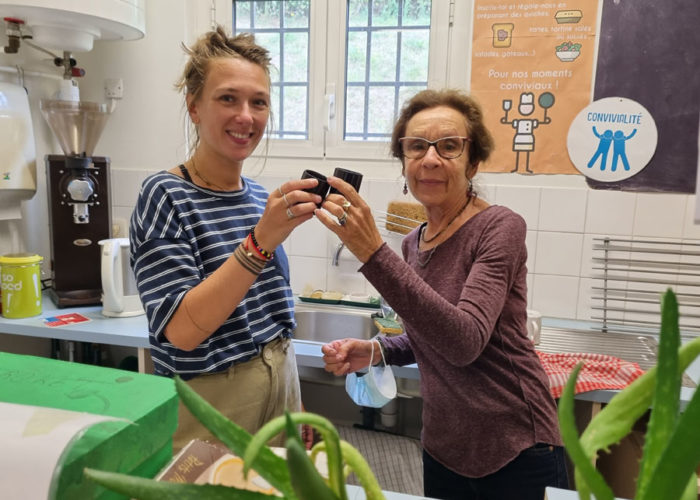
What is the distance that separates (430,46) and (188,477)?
1.98 m

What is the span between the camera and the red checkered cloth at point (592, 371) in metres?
1.45

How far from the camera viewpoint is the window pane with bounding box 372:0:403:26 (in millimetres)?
2203

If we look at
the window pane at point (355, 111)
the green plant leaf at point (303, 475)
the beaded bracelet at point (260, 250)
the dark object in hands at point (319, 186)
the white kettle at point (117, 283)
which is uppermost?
the window pane at point (355, 111)

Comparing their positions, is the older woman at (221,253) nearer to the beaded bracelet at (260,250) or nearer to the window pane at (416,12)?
the beaded bracelet at (260,250)

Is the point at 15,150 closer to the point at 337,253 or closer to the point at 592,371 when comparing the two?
the point at 337,253

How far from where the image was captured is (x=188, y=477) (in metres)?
0.56

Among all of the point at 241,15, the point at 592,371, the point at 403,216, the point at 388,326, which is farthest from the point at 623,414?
the point at 241,15

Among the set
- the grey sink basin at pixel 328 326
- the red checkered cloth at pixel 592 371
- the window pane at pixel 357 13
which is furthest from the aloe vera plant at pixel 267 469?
the window pane at pixel 357 13

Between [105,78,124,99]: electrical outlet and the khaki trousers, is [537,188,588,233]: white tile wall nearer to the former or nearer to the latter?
the khaki trousers

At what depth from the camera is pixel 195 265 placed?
0.99 m

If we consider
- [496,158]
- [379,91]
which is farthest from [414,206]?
[379,91]

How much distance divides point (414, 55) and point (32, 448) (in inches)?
82.4

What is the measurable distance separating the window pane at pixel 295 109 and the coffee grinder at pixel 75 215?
800 millimetres

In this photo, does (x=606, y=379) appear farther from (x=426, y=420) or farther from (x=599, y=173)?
(x=599, y=173)
